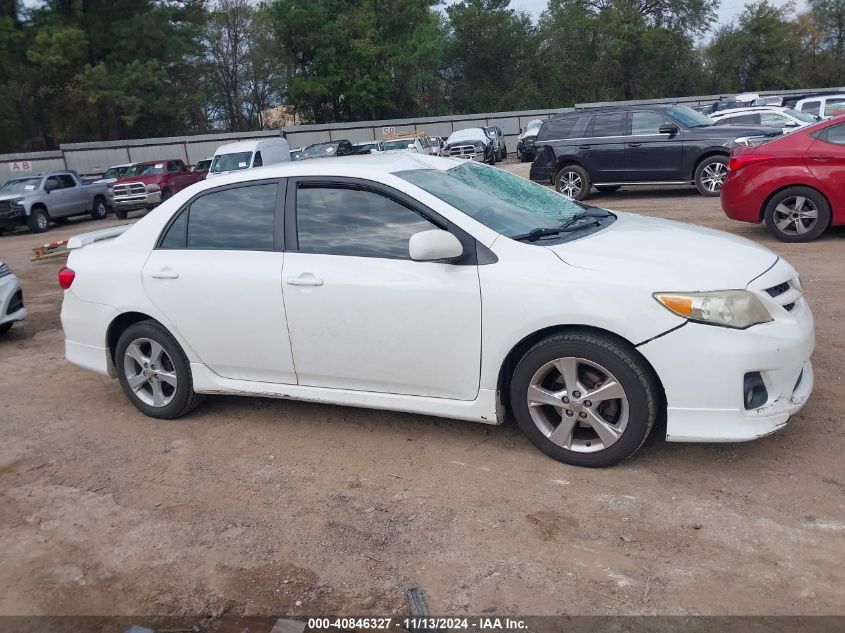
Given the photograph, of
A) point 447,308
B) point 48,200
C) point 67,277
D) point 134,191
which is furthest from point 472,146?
point 447,308

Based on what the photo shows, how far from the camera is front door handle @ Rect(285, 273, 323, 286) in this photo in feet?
14.6

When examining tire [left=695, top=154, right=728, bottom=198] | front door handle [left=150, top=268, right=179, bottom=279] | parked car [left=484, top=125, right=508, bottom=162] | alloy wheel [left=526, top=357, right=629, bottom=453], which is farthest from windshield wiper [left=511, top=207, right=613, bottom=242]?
parked car [left=484, top=125, right=508, bottom=162]

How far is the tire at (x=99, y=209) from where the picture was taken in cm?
2411

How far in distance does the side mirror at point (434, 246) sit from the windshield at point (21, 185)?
21.2 m

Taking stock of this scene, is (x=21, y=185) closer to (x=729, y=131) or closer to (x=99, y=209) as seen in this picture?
(x=99, y=209)

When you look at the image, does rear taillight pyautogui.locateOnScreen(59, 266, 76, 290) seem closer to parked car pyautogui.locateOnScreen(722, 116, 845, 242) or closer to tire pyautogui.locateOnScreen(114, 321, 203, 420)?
tire pyautogui.locateOnScreen(114, 321, 203, 420)

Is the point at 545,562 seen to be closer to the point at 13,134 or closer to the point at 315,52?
the point at 13,134

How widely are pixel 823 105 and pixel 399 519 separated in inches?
898

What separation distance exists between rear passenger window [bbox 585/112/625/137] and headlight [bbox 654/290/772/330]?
A: 37.5 feet

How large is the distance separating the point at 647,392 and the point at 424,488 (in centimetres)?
124

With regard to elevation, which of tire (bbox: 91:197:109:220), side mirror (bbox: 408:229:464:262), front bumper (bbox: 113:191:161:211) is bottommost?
tire (bbox: 91:197:109:220)

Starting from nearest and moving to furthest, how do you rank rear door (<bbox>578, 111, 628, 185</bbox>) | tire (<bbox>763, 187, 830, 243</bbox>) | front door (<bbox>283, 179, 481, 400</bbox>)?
front door (<bbox>283, 179, 481, 400</bbox>) → tire (<bbox>763, 187, 830, 243</bbox>) → rear door (<bbox>578, 111, 628, 185</bbox>)

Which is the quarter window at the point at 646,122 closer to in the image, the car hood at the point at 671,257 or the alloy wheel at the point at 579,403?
the car hood at the point at 671,257

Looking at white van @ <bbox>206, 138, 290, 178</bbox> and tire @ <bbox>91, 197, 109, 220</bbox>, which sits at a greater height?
white van @ <bbox>206, 138, 290, 178</bbox>
